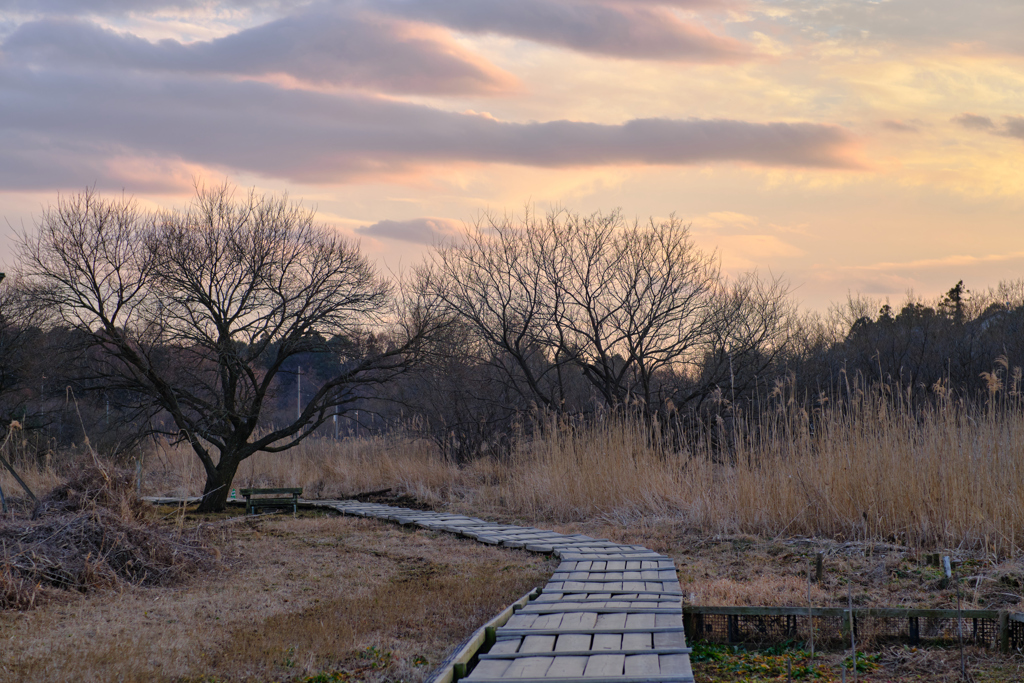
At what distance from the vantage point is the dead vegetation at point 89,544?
18.5 feet

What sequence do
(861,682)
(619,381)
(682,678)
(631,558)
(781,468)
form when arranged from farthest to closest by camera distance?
(619,381) → (781,468) → (631,558) → (861,682) → (682,678)

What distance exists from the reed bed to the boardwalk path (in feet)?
5.02

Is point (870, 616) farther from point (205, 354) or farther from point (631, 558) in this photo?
point (205, 354)

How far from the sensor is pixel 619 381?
43.2 ft

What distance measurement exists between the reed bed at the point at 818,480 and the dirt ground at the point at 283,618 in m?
2.03

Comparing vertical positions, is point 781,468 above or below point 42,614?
above

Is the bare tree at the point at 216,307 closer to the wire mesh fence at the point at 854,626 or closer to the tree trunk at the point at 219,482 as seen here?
the tree trunk at the point at 219,482

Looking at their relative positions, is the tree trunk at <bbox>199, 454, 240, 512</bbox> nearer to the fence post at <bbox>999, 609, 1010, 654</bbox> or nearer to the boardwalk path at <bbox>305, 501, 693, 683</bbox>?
the boardwalk path at <bbox>305, 501, 693, 683</bbox>

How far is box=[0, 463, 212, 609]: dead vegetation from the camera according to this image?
5.63 meters

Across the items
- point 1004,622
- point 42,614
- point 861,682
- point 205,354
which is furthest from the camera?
point 205,354

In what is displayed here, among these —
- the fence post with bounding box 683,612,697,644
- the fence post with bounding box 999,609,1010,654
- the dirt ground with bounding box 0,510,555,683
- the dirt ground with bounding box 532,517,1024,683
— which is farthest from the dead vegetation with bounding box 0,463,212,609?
the fence post with bounding box 999,609,1010,654

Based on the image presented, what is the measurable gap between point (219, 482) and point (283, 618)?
6.94 m

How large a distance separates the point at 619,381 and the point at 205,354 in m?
6.41

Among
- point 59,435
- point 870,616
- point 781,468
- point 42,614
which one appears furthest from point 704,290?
point 59,435
